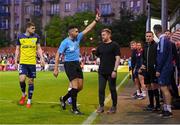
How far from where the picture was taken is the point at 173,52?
38.4ft

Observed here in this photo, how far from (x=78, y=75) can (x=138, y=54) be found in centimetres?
525

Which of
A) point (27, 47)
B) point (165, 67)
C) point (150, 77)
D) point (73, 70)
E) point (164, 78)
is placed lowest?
point (150, 77)

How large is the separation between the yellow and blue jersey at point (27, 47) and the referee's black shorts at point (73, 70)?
4.83 ft

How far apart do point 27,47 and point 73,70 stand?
6.06 feet

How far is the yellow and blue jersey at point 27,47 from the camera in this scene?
506 inches

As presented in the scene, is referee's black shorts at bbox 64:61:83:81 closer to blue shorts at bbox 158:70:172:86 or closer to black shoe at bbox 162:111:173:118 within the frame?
blue shorts at bbox 158:70:172:86

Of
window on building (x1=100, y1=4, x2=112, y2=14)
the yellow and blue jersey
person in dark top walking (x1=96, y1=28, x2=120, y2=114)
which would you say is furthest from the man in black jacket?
window on building (x1=100, y1=4, x2=112, y2=14)

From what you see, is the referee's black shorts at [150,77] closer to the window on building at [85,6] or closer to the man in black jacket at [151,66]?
the man in black jacket at [151,66]

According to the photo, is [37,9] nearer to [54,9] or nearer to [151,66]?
[54,9]

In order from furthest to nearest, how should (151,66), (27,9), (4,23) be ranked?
1. (4,23)
2. (27,9)
3. (151,66)

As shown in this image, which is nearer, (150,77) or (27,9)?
(150,77)

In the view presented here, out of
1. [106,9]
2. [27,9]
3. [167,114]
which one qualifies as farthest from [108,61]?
[27,9]

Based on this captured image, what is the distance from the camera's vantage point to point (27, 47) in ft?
42.3

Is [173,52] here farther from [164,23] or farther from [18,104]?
[164,23]
